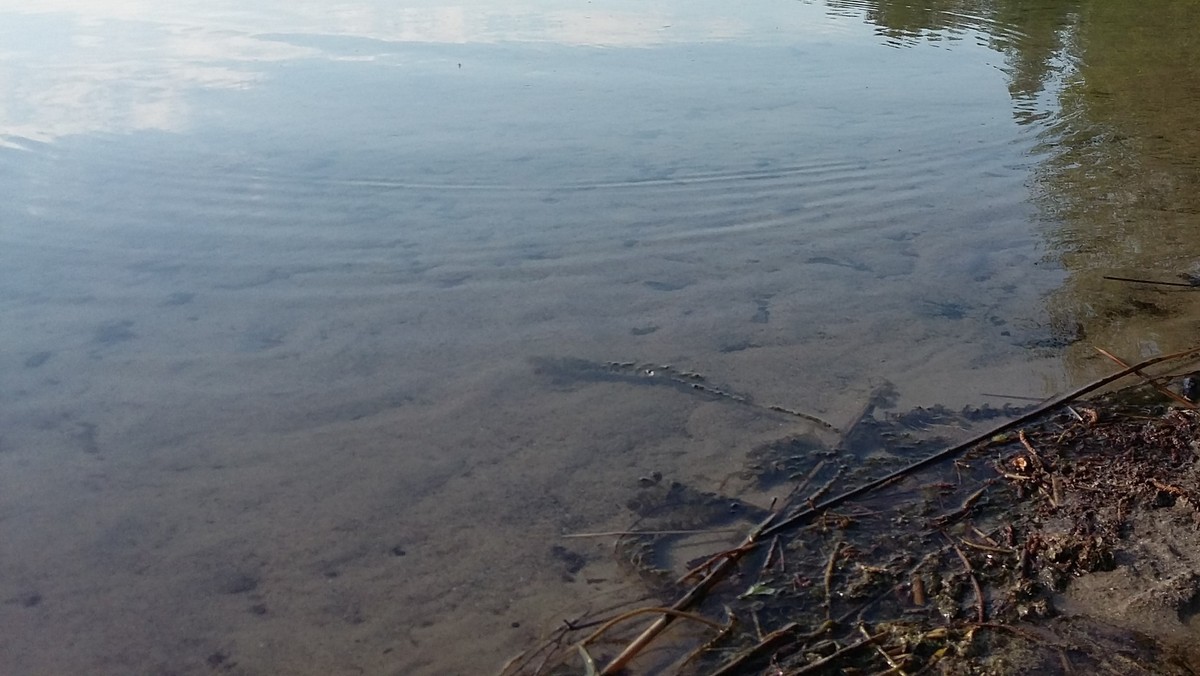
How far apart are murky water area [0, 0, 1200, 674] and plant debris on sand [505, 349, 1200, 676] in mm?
222

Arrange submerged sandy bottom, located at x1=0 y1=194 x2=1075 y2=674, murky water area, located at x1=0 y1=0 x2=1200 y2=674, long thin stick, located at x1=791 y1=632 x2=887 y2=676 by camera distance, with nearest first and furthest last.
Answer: long thin stick, located at x1=791 y1=632 x2=887 y2=676 < submerged sandy bottom, located at x1=0 y1=194 x2=1075 y2=674 < murky water area, located at x1=0 y1=0 x2=1200 y2=674

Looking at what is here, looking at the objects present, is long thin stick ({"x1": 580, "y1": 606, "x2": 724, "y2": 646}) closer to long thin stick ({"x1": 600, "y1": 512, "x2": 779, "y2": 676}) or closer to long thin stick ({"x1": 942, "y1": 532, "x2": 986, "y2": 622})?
long thin stick ({"x1": 600, "y1": 512, "x2": 779, "y2": 676})

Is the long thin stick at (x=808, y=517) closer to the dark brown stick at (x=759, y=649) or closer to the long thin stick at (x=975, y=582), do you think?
the dark brown stick at (x=759, y=649)

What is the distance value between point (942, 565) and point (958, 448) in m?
0.69

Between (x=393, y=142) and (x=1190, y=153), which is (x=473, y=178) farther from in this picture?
(x=1190, y=153)

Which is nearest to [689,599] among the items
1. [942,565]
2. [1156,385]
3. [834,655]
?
[834,655]

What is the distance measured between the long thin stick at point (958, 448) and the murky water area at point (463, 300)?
0.16 meters

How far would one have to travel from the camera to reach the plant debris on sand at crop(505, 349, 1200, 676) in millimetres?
2547

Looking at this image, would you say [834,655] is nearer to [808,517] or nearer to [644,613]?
[644,613]

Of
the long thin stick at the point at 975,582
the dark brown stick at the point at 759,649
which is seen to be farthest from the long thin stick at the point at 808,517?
the long thin stick at the point at 975,582

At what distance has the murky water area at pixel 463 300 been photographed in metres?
3.08

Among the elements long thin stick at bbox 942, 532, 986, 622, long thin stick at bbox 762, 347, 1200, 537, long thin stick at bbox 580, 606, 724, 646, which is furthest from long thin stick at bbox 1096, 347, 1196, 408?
long thin stick at bbox 580, 606, 724, 646

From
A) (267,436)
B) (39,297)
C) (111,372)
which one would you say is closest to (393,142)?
(39,297)

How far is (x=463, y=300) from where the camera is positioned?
485cm
